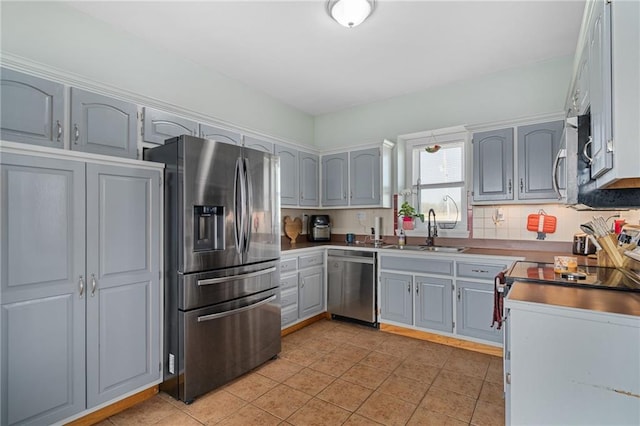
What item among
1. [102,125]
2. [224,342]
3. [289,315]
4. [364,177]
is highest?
[102,125]

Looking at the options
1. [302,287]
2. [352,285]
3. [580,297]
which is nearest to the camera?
[580,297]

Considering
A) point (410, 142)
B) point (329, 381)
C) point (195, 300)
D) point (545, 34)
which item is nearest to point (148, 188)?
point (195, 300)

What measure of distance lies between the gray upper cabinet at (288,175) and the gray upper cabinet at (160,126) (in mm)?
1170

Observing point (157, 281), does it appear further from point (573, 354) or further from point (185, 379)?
point (573, 354)

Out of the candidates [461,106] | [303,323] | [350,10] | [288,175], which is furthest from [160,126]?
[461,106]

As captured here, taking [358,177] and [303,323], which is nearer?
[303,323]

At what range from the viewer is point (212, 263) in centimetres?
228

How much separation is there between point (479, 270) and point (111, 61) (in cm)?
363

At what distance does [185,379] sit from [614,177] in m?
2.54

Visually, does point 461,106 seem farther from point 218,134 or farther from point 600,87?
point 218,134

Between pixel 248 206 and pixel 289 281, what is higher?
pixel 248 206

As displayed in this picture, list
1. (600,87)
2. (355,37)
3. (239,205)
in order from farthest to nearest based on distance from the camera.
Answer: (355,37), (239,205), (600,87)

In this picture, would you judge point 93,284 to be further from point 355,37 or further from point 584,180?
point 584,180

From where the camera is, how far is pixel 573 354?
1279 millimetres
